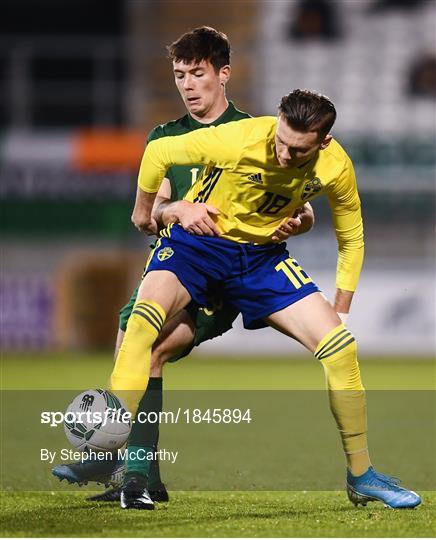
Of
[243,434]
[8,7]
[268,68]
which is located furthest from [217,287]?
[8,7]

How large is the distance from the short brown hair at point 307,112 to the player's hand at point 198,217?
560 mm

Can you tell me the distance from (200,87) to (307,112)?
0.91 metres

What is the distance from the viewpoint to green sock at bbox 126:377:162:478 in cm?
538

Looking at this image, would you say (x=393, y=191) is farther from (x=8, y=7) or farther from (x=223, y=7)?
(x=8, y=7)

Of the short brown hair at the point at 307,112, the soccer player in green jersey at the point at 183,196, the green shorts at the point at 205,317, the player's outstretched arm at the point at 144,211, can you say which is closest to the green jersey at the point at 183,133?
the soccer player in green jersey at the point at 183,196

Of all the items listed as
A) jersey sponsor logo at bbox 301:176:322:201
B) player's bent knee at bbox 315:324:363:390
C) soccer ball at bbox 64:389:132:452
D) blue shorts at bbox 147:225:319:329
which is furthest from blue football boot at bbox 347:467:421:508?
jersey sponsor logo at bbox 301:176:322:201

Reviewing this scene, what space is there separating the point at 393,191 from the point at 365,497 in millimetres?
12680

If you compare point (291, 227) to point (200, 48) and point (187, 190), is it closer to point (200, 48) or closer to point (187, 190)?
point (187, 190)

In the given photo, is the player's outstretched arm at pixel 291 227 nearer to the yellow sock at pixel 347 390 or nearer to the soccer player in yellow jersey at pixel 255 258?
the soccer player in yellow jersey at pixel 255 258

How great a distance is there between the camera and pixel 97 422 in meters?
4.98

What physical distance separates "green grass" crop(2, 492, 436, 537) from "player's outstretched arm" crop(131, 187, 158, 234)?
1.22 metres

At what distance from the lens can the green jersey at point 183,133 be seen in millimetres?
5723

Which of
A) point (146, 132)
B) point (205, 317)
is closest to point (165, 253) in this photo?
point (205, 317)

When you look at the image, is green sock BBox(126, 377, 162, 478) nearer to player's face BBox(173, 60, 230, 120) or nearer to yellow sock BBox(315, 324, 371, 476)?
yellow sock BBox(315, 324, 371, 476)
